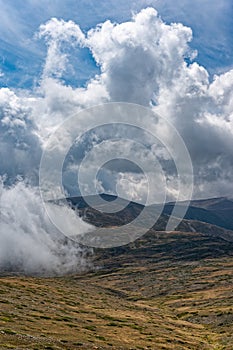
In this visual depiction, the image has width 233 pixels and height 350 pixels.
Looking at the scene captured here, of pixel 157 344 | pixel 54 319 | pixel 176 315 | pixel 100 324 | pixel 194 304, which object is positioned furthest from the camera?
pixel 194 304

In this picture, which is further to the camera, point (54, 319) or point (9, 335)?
point (54, 319)

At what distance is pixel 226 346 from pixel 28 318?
42.2m

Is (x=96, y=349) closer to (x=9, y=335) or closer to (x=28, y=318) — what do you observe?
(x=9, y=335)

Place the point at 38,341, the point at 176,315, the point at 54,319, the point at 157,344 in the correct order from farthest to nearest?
the point at 176,315 → the point at 54,319 → the point at 157,344 → the point at 38,341

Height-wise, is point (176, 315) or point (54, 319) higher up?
point (176, 315)

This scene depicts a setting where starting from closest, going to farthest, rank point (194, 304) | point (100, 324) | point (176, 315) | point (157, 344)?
1. point (157, 344)
2. point (100, 324)
3. point (176, 315)
4. point (194, 304)

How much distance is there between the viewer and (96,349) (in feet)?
174

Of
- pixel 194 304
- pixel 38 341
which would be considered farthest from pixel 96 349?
pixel 194 304

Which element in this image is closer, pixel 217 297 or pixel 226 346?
pixel 226 346

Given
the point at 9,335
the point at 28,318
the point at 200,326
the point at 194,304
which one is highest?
the point at 194,304

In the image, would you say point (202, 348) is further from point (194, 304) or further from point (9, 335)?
point (194, 304)

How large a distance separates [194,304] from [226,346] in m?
109

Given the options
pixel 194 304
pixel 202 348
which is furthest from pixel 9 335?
pixel 194 304

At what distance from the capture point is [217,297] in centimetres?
19038
